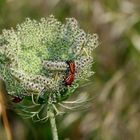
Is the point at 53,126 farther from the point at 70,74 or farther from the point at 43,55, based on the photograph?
the point at 43,55

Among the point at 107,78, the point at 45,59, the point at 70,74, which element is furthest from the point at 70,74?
the point at 107,78

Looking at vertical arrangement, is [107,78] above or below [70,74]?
above

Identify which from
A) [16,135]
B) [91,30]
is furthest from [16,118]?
[91,30]

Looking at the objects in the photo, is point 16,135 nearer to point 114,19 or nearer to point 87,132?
point 87,132

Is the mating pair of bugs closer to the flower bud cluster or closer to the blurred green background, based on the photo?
the flower bud cluster

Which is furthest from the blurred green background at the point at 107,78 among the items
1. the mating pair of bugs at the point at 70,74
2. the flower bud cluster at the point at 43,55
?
the mating pair of bugs at the point at 70,74
